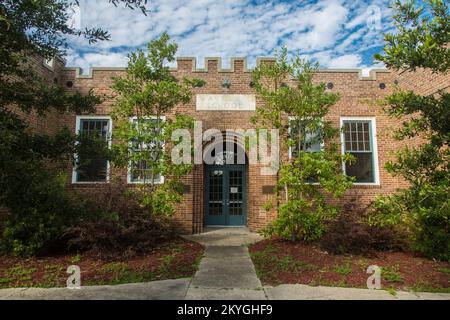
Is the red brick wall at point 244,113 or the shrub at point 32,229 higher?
the red brick wall at point 244,113

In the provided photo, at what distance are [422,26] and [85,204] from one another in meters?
5.75

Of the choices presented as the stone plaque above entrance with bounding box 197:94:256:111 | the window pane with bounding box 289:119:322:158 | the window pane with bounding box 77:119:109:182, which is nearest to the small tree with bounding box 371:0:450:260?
the window pane with bounding box 289:119:322:158

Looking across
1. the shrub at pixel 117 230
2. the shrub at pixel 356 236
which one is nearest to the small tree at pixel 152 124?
the shrub at pixel 117 230

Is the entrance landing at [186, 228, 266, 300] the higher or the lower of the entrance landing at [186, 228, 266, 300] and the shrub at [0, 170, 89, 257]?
the lower

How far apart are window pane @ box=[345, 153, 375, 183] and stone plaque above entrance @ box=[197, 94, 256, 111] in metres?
4.24

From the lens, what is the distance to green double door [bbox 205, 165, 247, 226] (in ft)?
38.2

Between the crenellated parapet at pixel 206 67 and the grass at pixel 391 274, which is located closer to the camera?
the grass at pixel 391 274

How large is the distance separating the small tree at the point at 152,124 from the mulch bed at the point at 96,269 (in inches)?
A: 65.6

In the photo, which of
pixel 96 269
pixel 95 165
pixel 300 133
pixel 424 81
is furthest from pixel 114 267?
pixel 424 81

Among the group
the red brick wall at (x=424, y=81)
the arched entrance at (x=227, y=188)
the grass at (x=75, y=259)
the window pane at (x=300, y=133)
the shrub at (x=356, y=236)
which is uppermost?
the red brick wall at (x=424, y=81)

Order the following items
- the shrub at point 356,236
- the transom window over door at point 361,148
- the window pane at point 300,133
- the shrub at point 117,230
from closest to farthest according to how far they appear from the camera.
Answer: the shrub at point 117,230 → the shrub at point 356,236 → the window pane at point 300,133 → the transom window over door at point 361,148

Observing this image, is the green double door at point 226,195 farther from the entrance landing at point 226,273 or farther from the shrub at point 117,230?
the shrub at point 117,230

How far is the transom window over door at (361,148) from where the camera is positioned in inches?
440

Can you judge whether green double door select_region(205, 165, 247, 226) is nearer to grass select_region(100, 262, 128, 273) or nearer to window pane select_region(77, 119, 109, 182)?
window pane select_region(77, 119, 109, 182)
